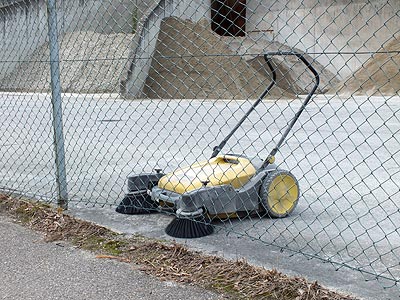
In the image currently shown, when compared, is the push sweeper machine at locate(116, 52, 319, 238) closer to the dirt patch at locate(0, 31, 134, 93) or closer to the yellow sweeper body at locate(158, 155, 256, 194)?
the yellow sweeper body at locate(158, 155, 256, 194)

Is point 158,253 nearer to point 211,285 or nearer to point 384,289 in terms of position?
point 211,285

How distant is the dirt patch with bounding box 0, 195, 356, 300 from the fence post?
0.64 feet

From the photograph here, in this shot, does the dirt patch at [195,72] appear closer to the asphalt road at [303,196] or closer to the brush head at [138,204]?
the asphalt road at [303,196]

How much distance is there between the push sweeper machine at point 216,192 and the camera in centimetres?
385

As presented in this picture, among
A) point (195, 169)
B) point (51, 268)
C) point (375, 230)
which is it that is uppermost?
point (195, 169)

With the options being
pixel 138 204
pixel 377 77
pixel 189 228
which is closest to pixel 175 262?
pixel 189 228

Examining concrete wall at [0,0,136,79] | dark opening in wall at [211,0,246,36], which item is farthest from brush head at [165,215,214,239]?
concrete wall at [0,0,136,79]

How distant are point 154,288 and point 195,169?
1.38m

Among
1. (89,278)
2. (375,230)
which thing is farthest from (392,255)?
(89,278)

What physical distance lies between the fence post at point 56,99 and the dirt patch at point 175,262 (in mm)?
194

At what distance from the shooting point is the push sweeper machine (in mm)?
3850

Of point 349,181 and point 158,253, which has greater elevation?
point 349,181

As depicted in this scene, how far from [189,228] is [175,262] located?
472mm

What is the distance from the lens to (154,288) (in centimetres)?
307
